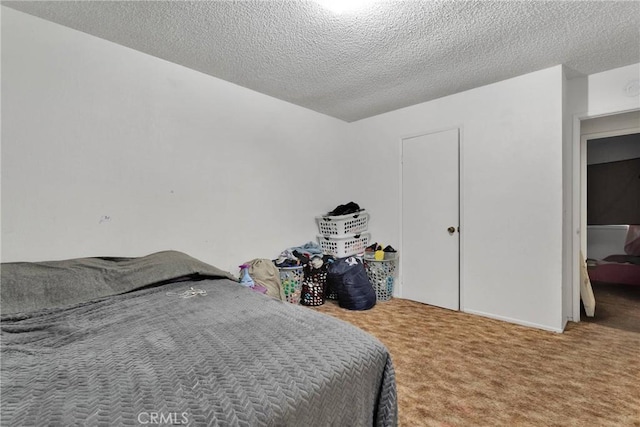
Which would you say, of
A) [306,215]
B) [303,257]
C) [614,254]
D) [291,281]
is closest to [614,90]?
[614,254]

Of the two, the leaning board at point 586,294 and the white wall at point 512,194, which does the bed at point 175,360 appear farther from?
the leaning board at point 586,294

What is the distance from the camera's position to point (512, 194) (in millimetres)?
2707

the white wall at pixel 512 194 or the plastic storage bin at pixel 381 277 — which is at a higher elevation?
the white wall at pixel 512 194

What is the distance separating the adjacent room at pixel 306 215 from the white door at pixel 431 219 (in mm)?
23

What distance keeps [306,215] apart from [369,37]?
2.03 metres

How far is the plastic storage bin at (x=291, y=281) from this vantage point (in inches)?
116

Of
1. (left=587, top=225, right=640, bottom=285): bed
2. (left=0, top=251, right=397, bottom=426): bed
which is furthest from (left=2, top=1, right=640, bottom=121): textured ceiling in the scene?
(left=587, top=225, right=640, bottom=285): bed

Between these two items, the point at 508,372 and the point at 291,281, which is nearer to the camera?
the point at 508,372

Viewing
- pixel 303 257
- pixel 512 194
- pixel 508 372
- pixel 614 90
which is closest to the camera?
pixel 508 372

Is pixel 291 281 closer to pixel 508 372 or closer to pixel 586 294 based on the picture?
pixel 508 372

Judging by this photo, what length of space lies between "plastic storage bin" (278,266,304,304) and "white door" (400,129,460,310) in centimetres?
134

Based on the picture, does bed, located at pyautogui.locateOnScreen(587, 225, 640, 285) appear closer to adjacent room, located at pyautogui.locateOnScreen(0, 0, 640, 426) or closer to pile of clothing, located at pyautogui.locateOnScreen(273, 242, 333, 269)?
adjacent room, located at pyautogui.locateOnScreen(0, 0, 640, 426)

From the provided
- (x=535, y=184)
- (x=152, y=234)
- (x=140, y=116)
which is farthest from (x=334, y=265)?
(x=140, y=116)

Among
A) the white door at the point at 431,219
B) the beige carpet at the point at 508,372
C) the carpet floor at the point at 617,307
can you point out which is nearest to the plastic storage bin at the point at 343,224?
the white door at the point at 431,219
